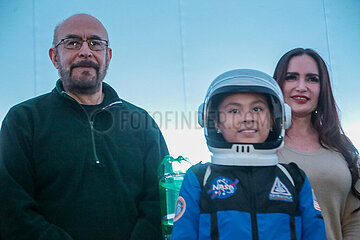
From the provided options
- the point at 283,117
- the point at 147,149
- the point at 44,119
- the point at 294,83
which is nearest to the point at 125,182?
the point at 147,149

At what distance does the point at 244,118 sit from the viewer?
142 centimetres

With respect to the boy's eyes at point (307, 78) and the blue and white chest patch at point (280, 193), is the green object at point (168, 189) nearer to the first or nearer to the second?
the blue and white chest patch at point (280, 193)

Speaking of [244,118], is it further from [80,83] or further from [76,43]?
[76,43]

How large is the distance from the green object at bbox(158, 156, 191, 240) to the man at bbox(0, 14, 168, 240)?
0.19 ft

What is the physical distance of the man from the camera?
1454 mm

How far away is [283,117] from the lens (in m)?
1.51

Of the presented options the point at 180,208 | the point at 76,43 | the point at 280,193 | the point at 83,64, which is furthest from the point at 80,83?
the point at 280,193

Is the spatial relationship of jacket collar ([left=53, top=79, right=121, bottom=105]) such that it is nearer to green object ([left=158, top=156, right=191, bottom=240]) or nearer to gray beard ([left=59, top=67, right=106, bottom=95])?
gray beard ([left=59, top=67, right=106, bottom=95])

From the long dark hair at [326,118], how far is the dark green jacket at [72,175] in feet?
2.92

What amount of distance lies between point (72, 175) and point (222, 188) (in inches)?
27.6

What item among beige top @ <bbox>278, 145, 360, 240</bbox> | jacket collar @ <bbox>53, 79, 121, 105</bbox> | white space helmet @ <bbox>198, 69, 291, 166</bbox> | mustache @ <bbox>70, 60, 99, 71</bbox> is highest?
mustache @ <bbox>70, 60, 99, 71</bbox>

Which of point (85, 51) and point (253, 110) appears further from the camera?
Result: point (85, 51)

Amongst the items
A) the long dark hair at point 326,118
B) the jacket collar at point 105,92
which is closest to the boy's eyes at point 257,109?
the long dark hair at point 326,118

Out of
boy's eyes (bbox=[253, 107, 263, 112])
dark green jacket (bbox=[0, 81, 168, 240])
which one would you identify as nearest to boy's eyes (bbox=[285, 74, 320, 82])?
boy's eyes (bbox=[253, 107, 263, 112])
